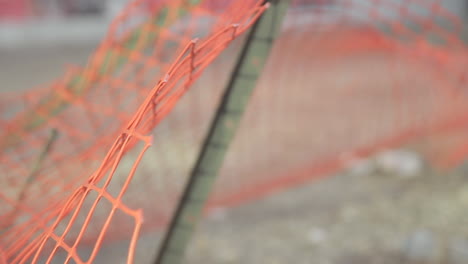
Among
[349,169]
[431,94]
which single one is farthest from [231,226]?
[431,94]

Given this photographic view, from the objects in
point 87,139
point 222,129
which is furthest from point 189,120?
point 222,129

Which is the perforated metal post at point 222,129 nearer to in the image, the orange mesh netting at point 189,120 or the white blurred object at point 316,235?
the orange mesh netting at point 189,120

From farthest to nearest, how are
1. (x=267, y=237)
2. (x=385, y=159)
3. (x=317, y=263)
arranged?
(x=385, y=159) < (x=267, y=237) < (x=317, y=263)

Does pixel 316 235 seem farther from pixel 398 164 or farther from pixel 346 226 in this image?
pixel 398 164

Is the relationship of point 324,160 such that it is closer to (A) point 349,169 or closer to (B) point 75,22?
(A) point 349,169

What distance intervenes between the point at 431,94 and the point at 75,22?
9.13 ft

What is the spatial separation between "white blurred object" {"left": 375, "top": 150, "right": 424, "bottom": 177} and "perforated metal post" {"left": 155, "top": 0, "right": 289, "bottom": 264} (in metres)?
1.39

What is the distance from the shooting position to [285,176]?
1.61 metres

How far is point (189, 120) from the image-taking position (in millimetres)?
2488

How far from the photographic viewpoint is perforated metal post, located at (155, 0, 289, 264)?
0.79 m

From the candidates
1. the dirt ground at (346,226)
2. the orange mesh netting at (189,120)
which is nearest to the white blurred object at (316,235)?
the dirt ground at (346,226)

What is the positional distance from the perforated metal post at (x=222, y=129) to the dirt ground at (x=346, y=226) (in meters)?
0.45

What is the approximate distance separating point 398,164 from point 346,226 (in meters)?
0.53

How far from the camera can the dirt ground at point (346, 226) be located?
57.7 inches
